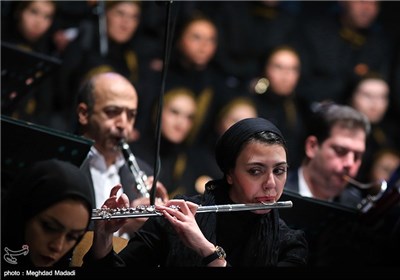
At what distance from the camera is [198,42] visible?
602cm

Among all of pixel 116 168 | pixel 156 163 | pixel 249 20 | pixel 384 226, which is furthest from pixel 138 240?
pixel 249 20

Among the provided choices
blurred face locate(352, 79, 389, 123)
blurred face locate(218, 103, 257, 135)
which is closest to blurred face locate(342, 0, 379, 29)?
blurred face locate(352, 79, 389, 123)

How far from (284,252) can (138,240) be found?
1.41 ft

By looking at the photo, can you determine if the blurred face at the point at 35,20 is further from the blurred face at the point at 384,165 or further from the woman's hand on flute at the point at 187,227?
the woman's hand on flute at the point at 187,227

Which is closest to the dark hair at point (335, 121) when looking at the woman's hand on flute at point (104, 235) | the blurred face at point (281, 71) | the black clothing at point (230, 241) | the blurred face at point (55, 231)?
the black clothing at point (230, 241)

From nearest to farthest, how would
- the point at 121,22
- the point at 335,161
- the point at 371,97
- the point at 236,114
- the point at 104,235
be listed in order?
the point at 104,235, the point at 335,161, the point at 236,114, the point at 121,22, the point at 371,97

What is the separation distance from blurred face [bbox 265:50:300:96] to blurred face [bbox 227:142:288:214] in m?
3.37

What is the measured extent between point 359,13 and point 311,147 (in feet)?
8.89

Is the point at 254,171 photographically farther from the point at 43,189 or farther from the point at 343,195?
the point at 343,195

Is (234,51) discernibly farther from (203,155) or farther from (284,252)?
(284,252)

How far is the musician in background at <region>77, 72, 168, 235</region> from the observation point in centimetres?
388

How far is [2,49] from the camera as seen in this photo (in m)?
3.87

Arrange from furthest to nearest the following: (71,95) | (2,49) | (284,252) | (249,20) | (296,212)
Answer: (249,20) → (71,95) → (2,49) → (296,212) → (284,252)

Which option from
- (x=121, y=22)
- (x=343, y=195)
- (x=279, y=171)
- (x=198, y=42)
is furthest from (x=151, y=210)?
(x=198, y=42)
